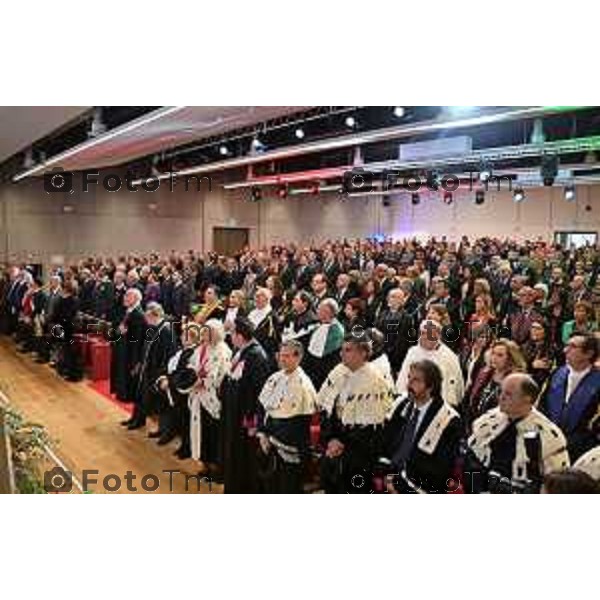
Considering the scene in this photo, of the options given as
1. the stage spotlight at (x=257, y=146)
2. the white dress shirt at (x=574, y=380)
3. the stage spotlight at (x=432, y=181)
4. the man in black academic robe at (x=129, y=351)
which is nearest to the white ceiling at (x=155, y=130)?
the stage spotlight at (x=257, y=146)

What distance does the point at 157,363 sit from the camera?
606 cm

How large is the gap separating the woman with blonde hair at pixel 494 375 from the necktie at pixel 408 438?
1.24 ft

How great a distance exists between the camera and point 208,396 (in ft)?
17.3

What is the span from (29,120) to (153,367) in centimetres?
226

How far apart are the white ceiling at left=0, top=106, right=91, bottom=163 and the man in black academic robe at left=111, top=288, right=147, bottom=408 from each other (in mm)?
1765

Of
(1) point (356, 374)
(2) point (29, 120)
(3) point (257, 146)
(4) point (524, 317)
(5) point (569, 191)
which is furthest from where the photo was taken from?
(5) point (569, 191)

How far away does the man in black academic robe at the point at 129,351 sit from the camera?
648cm

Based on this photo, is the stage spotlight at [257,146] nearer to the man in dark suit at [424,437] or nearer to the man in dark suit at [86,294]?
the man in dark suit at [86,294]

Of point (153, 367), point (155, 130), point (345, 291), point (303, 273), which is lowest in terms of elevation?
point (153, 367)

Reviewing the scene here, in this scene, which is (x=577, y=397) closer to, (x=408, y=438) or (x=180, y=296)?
(x=408, y=438)

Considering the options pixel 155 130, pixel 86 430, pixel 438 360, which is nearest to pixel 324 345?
pixel 438 360

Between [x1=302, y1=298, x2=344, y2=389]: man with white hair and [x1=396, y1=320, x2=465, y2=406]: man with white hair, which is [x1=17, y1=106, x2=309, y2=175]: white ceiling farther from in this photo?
[x1=396, y1=320, x2=465, y2=406]: man with white hair
